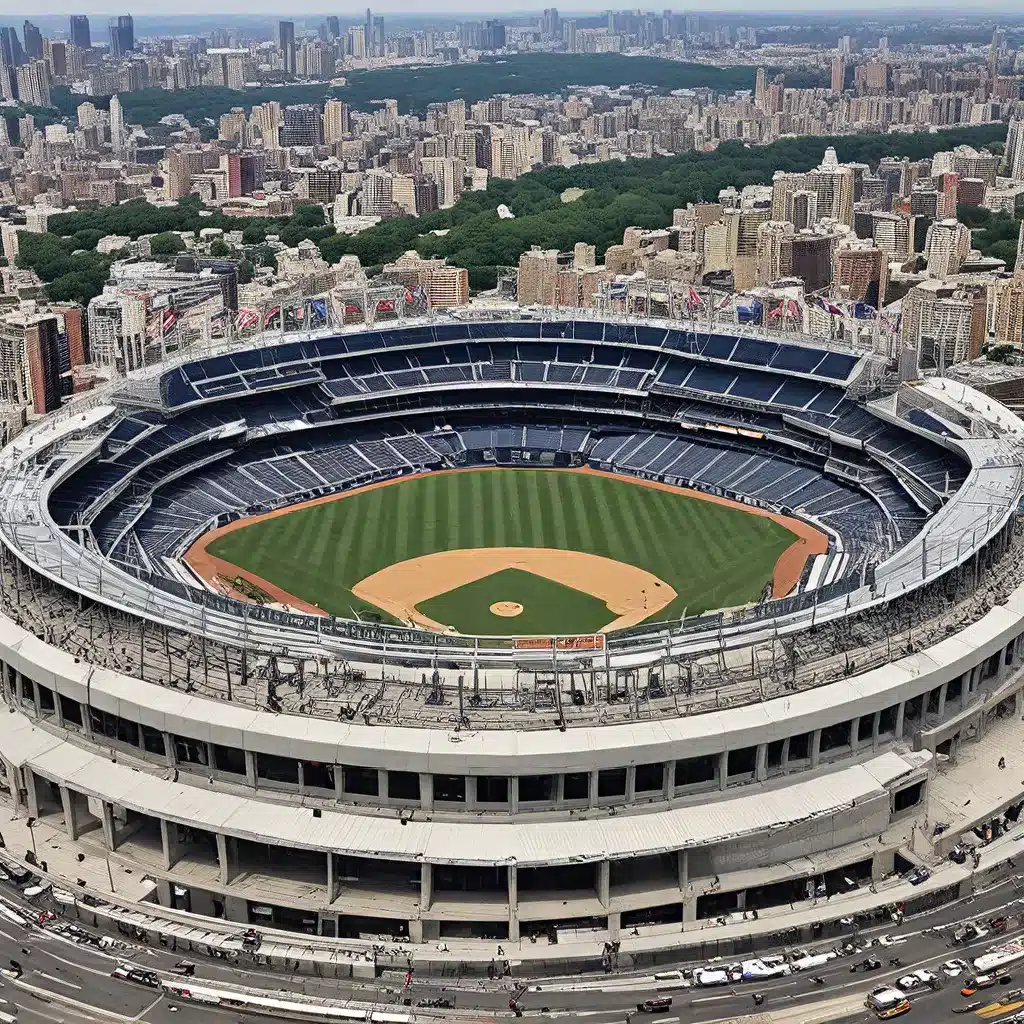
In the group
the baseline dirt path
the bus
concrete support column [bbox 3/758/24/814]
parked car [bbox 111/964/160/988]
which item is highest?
concrete support column [bbox 3/758/24/814]

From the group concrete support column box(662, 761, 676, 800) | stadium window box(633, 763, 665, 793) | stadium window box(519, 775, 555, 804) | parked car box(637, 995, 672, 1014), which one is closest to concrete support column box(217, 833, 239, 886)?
stadium window box(519, 775, 555, 804)

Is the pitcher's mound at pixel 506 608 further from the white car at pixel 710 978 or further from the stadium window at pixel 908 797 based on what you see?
the white car at pixel 710 978

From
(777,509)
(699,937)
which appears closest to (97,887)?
(699,937)

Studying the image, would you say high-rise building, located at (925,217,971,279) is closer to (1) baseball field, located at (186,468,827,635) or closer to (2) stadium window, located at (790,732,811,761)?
(1) baseball field, located at (186,468,827,635)

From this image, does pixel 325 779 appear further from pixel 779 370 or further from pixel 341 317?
pixel 341 317

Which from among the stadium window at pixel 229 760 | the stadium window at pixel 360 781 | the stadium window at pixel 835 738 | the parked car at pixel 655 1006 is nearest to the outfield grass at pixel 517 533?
the stadium window at pixel 835 738
